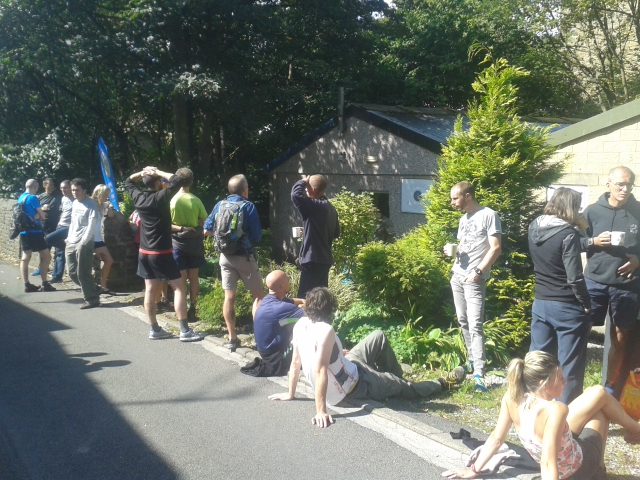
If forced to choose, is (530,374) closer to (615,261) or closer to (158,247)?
(615,261)

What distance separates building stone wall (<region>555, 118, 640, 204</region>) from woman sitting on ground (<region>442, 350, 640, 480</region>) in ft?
13.4

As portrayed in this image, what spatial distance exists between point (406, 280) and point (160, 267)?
107 inches

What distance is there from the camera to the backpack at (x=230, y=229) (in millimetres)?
7055

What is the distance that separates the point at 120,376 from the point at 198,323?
2152mm

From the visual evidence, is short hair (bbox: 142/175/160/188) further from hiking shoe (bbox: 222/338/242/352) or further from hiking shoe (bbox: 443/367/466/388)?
hiking shoe (bbox: 443/367/466/388)

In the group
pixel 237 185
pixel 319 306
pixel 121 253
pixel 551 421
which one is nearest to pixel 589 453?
pixel 551 421

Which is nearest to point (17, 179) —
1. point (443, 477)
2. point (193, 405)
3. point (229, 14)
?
point (229, 14)

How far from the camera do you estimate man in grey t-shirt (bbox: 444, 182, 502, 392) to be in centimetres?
602

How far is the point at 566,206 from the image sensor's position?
16.7 feet

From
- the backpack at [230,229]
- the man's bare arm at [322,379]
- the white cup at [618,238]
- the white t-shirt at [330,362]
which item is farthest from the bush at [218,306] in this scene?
the white cup at [618,238]

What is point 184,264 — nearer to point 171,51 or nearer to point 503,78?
point 503,78

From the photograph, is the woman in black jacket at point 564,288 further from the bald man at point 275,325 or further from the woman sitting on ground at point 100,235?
the woman sitting on ground at point 100,235

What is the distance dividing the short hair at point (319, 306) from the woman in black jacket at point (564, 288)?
165 centimetres

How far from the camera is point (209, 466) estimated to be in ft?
14.6
